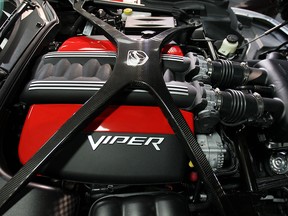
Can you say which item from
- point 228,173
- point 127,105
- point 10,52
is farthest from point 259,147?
point 10,52

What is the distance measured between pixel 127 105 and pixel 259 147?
1.97ft

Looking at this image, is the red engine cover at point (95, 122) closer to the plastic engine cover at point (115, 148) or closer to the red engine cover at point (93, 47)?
the plastic engine cover at point (115, 148)

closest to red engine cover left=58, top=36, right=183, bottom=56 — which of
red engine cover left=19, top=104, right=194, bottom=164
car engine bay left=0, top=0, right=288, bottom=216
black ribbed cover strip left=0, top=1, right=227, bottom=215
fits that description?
car engine bay left=0, top=0, right=288, bottom=216

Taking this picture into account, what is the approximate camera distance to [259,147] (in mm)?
1072

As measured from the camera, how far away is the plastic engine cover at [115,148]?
744 millimetres

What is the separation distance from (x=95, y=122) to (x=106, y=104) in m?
0.08

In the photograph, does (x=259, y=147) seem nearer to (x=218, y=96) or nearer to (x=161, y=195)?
(x=218, y=96)

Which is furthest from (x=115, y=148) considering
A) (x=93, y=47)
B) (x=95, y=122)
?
(x=93, y=47)

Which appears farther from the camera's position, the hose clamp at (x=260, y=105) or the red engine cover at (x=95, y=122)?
the hose clamp at (x=260, y=105)

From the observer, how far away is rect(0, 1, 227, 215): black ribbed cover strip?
65cm

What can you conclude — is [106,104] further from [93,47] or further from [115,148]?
[93,47]

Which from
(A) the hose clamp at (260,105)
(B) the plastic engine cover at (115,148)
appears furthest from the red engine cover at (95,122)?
(A) the hose clamp at (260,105)

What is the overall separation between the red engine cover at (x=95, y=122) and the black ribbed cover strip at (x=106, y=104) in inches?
2.5

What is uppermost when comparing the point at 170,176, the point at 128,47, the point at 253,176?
the point at 128,47
